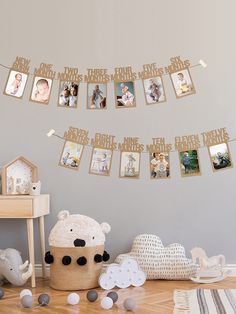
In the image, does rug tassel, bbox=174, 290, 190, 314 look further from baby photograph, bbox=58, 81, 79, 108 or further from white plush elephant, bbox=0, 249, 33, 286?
baby photograph, bbox=58, 81, 79, 108

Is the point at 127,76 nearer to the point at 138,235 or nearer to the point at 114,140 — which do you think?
the point at 114,140

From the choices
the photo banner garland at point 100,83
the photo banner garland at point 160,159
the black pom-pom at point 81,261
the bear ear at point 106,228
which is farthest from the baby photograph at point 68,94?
the black pom-pom at point 81,261

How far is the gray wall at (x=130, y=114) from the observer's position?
347cm

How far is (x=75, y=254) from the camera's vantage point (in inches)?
120

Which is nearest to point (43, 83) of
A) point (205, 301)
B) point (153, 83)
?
point (153, 83)

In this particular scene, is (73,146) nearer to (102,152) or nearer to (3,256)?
(102,152)

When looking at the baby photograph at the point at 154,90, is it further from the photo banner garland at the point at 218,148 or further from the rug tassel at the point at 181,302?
the rug tassel at the point at 181,302

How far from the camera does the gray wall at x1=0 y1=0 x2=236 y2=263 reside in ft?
11.4

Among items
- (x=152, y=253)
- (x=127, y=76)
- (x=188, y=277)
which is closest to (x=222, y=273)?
(x=188, y=277)

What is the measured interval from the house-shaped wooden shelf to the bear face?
0.41 metres

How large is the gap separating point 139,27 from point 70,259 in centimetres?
168

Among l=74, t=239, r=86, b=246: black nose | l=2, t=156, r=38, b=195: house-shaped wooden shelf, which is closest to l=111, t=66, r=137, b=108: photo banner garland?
l=2, t=156, r=38, b=195: house-shaped wooden shelf

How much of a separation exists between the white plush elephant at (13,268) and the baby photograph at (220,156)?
1.42m

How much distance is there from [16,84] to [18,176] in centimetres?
68
